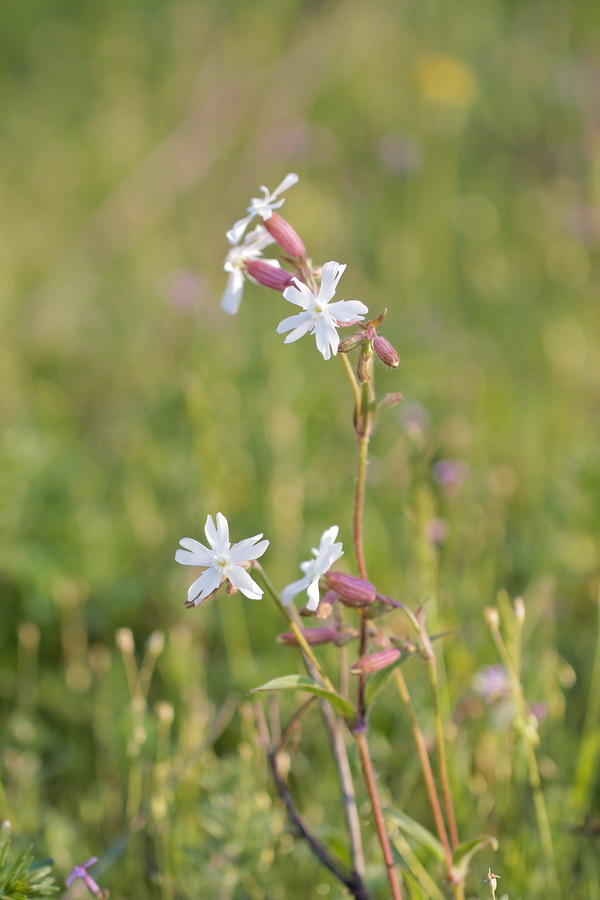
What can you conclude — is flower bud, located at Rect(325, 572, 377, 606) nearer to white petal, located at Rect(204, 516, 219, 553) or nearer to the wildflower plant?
the wildflower plant

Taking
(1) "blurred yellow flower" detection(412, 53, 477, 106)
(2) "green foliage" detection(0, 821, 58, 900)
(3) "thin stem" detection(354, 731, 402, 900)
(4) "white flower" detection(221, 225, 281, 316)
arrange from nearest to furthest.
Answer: (2) "green foliage" detection(0, 821, 58, 900)
(3) "thin stem" detection(354, 731, 402, 900)
(4) "white flower" detection(221, 225, 281, 316)
(1) "blurred yellow flower" detection(412, 53, 477, 106)

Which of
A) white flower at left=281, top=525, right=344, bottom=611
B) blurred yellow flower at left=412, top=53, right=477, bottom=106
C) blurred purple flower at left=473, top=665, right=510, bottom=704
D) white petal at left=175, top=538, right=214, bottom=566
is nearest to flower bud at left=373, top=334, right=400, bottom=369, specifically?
white flower at left=281, top=525, right=344, bottom=611

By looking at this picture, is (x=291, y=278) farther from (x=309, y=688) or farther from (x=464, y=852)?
(x=464, y=852)

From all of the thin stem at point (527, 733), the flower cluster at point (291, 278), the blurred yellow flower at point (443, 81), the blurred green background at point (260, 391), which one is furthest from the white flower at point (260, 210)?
the blurred yellow flower at point (443, 81)

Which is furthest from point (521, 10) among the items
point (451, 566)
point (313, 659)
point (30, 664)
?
point (313, 659)

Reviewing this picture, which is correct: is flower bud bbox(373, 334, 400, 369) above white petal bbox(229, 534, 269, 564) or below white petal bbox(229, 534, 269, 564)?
above

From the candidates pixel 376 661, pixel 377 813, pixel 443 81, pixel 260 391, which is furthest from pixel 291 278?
pixel 443 81

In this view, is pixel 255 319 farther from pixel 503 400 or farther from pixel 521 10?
pixel 521 10
